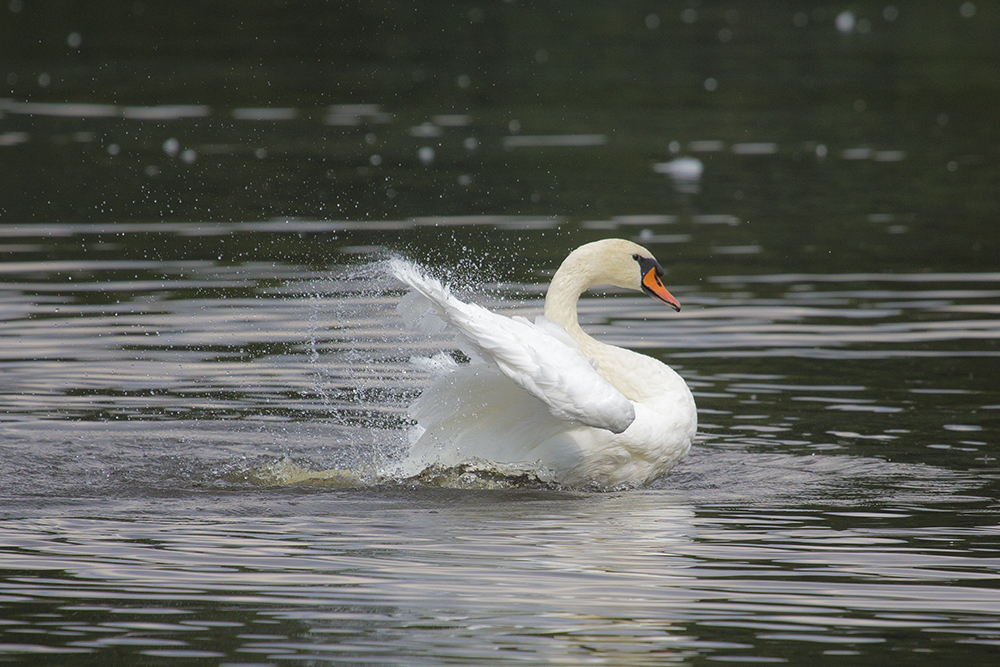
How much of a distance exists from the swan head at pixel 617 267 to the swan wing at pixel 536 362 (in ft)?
3.93

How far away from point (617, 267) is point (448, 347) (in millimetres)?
2768

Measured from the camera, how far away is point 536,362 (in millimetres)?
7879

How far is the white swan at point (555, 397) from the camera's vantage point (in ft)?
25.9

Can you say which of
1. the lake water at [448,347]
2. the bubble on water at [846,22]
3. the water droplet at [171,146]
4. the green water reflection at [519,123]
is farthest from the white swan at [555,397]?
the bubble on water at [846,22]

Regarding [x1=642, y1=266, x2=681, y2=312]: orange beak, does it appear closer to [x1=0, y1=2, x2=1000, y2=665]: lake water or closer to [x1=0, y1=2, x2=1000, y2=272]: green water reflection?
[x1=0, y1=2, x2=1000, y2=665]: lake water

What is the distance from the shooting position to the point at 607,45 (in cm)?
3531

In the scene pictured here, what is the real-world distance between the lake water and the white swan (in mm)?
188

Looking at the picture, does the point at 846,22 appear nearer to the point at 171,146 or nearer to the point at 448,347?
the point at 171,146

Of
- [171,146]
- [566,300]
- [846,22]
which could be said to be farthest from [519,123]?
[846,22]

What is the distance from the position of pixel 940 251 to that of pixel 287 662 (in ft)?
37.5

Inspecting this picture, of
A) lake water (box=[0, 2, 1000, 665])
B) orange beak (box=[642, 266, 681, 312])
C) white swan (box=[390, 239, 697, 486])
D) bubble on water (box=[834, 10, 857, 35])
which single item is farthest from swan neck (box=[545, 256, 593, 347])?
bubble on water (box=[834, 10, 857, 35])

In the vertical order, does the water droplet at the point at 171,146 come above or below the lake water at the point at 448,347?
above

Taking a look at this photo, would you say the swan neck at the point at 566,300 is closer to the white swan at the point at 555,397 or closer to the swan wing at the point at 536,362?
the white swan at the point at 555,397

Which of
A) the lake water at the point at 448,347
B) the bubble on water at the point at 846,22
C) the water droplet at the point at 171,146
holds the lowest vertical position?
the lake water at the point at 448,347
